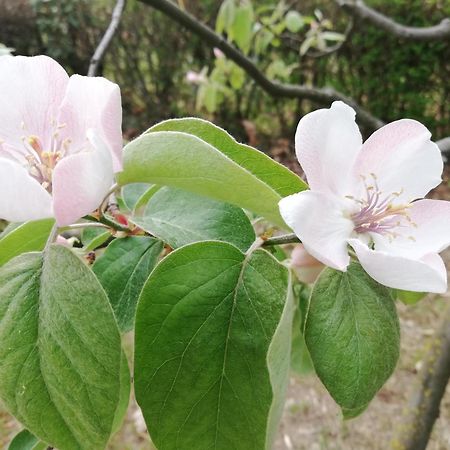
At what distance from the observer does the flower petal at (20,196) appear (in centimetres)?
A: 40

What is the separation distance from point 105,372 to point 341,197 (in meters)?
0.29

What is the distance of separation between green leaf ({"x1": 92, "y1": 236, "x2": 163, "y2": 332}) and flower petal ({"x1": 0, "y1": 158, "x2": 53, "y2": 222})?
14 centimetres

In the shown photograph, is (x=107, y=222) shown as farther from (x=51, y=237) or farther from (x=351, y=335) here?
(x=351, y=335)

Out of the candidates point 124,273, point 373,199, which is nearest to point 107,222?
point 124,273

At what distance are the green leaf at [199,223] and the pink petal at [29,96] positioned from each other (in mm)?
129

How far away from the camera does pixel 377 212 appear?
58 cm


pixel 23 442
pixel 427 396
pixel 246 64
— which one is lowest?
pixel 427 396

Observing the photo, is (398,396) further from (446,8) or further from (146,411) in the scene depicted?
(446,8)

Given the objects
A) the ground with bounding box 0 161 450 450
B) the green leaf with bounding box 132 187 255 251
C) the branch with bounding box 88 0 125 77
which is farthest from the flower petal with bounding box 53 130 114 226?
the ground with bounding box 0 161 450 450

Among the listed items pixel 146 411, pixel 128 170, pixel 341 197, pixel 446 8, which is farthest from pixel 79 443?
pixel 446 8

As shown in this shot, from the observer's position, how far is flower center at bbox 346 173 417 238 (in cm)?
56

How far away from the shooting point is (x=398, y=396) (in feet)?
8.49

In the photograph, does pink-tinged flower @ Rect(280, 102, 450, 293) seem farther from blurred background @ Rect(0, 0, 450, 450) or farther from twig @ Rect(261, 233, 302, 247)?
blurred background @ Rect(0, 0, 450, 450)

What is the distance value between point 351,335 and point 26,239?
0.30 metres
